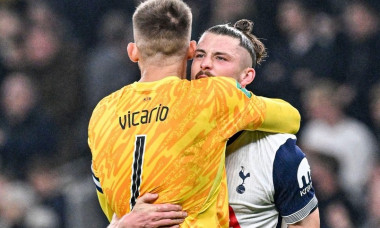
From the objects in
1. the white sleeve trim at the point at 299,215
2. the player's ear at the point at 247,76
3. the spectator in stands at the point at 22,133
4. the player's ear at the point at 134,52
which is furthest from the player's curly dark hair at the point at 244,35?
the spectator in stands at the point at 22,133

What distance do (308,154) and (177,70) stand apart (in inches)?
117

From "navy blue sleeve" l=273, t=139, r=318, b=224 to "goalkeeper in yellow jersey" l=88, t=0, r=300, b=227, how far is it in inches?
11.3

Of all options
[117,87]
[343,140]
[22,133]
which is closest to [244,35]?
[343,140]

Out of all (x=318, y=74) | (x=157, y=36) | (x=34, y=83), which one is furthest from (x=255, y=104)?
(x=34, y=83)

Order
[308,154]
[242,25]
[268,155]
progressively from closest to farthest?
[268,155], [242,25], [308,154]

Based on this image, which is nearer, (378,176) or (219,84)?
(219,84)

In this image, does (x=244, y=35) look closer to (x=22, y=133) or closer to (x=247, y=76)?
(x=247, y=76)

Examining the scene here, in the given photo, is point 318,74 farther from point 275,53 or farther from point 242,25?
point 242,25

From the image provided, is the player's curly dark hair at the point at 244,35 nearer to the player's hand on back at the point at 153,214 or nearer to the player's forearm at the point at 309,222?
the player's forearm at the point at 309,222

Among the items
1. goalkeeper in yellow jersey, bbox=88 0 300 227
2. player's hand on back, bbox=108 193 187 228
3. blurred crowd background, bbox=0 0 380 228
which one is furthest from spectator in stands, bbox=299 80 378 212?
player's hand on back, bbox=108 193 187 228

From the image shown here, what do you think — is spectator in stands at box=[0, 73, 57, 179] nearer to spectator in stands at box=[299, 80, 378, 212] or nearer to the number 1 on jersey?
spectator in stands at box=[299, 80, 378, 212]

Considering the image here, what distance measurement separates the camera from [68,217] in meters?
5.91

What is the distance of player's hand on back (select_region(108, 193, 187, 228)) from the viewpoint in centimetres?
290

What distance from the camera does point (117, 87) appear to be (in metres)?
6.17
